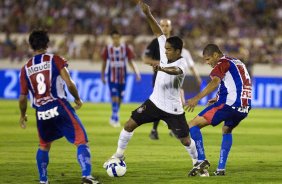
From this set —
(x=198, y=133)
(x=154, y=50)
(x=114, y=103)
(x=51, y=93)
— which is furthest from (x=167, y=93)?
(x=114, y=103)

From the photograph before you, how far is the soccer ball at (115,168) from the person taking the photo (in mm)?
11672

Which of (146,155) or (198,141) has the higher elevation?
(198,141)

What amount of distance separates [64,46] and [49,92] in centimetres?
2299

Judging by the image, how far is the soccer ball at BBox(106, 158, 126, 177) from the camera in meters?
11.7

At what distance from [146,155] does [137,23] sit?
20.2 meters

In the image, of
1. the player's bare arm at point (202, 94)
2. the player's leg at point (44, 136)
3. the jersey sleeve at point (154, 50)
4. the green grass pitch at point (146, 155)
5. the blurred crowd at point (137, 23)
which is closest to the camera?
the player's leg at point (44, 136)

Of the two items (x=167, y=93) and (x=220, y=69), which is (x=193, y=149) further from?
(x=220, y=69)

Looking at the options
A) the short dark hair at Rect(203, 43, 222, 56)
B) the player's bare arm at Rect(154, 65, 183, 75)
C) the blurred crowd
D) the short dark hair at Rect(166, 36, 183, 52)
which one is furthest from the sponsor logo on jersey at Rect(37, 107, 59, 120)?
the blurred crowd

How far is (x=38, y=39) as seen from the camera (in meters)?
10.3

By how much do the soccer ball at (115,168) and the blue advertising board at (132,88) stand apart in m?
18.0

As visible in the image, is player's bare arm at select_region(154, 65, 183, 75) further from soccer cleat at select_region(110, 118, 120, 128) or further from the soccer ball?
soccer cleat at select_region(110, 118, 120, 128)

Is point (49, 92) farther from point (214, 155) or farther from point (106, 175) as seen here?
point (214, 155)

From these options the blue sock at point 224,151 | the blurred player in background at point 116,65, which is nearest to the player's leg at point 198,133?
the blue sock at point 224,151

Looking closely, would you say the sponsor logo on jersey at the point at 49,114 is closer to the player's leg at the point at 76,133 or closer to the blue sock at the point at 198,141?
the player's leg at the point at 76,133
